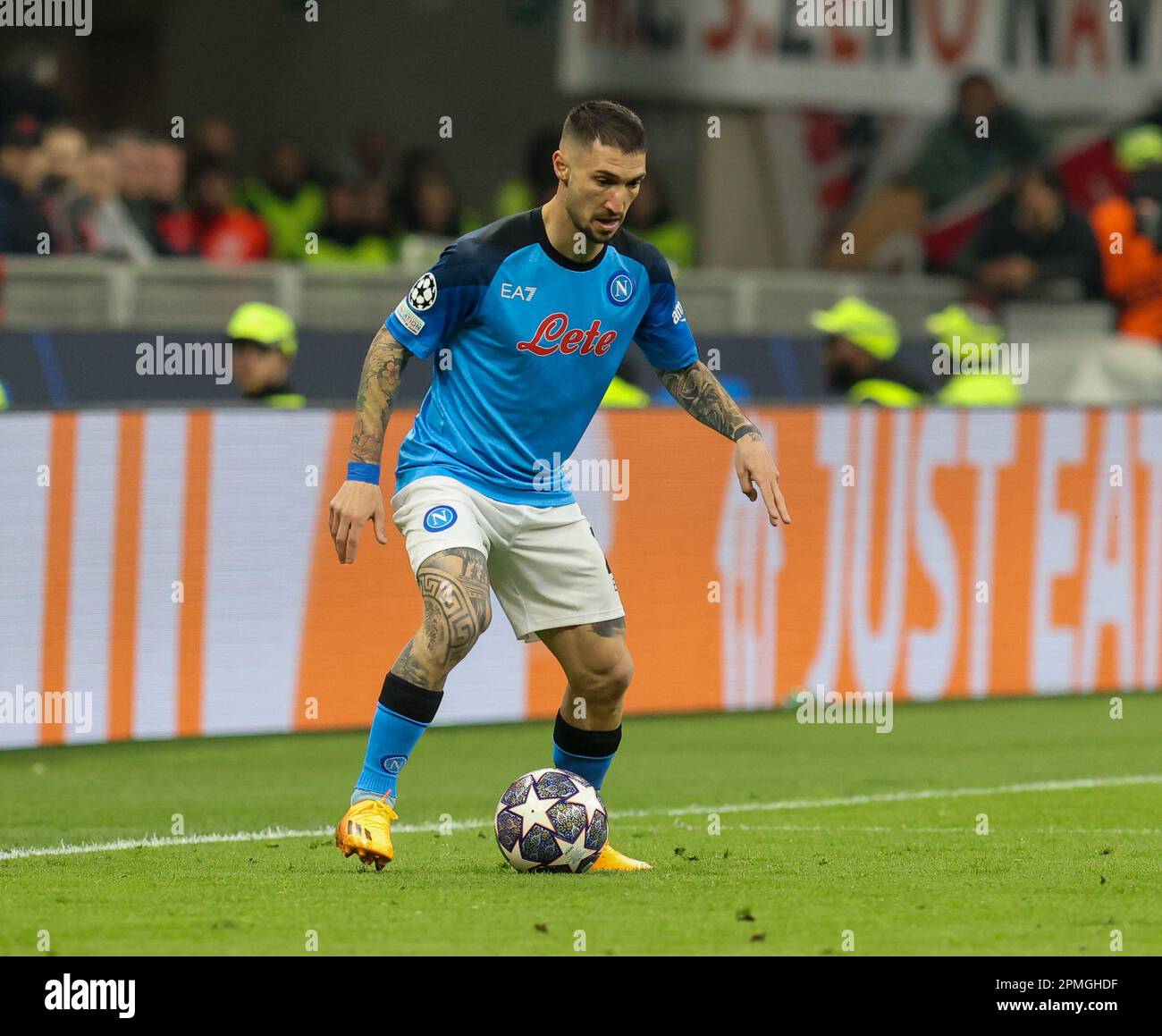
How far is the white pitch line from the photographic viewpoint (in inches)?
310

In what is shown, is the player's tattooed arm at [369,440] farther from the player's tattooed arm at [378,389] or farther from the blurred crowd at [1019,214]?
the blurred crowd at [1019,214]

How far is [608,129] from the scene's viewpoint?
702 cm

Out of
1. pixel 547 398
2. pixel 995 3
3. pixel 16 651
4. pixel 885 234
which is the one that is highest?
pixel 995 3

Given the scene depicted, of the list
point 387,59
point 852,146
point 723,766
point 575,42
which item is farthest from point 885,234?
point 723,766

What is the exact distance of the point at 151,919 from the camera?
636 centimetres

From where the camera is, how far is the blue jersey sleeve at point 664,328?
298 inches

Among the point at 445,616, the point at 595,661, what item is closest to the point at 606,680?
the point at 595,661

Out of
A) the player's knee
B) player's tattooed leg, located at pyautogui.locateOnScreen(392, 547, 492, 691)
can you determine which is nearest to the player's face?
player's tattooed leg, located at pyautogui.locateOnScreen(392, 547, 492, 691)

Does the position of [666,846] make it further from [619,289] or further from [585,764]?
[619,289]

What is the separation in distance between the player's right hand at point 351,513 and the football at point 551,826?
36.2 inches

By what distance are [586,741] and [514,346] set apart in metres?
1.27

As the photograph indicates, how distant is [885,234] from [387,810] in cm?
1279
